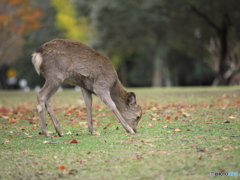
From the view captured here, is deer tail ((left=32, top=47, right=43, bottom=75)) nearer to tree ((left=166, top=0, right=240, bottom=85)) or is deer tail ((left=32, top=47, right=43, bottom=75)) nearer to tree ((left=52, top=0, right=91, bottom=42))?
tree ((left=166, top=0, right=240, bottom=85))

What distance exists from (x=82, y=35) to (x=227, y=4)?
2744 centimetres

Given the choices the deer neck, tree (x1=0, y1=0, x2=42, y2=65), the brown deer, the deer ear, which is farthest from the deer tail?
tree (x1=0, y1=0, x2=42, y2=65)

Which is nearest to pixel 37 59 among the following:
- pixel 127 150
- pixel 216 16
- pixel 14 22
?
pixel 127 150

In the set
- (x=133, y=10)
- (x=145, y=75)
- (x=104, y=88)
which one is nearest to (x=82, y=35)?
(x=145, y=75)

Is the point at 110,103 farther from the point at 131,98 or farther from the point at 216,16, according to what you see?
the point at 216,16

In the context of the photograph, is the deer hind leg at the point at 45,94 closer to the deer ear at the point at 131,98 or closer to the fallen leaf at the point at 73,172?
the deer ear at the point at 131,98

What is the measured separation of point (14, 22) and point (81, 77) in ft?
95.4

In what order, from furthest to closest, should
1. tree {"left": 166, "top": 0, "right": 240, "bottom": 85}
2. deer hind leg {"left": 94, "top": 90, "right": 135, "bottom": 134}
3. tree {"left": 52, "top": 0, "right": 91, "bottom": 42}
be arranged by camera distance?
1. tree {"left": 52, "top": 0, "right": 91, "bottom": 42}
2. tree {"left": 166, "top": 0, "right": 240, "bottom": 85}
3. deer hind leg {"left": 94, "top": 90, "right": 135, "bottom": 134}

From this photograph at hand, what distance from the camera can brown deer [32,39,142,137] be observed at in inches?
324

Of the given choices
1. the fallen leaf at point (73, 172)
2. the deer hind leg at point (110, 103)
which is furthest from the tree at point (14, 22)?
the fallen leaf at point (73, 172)

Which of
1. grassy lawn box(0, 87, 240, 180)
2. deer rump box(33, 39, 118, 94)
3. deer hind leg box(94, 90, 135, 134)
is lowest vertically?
grassy lawn box(0, 87, 240, 180)

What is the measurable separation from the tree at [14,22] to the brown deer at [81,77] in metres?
26.1

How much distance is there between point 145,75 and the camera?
5688 cm

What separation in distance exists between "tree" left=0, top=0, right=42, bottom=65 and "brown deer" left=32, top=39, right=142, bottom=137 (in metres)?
26.1
